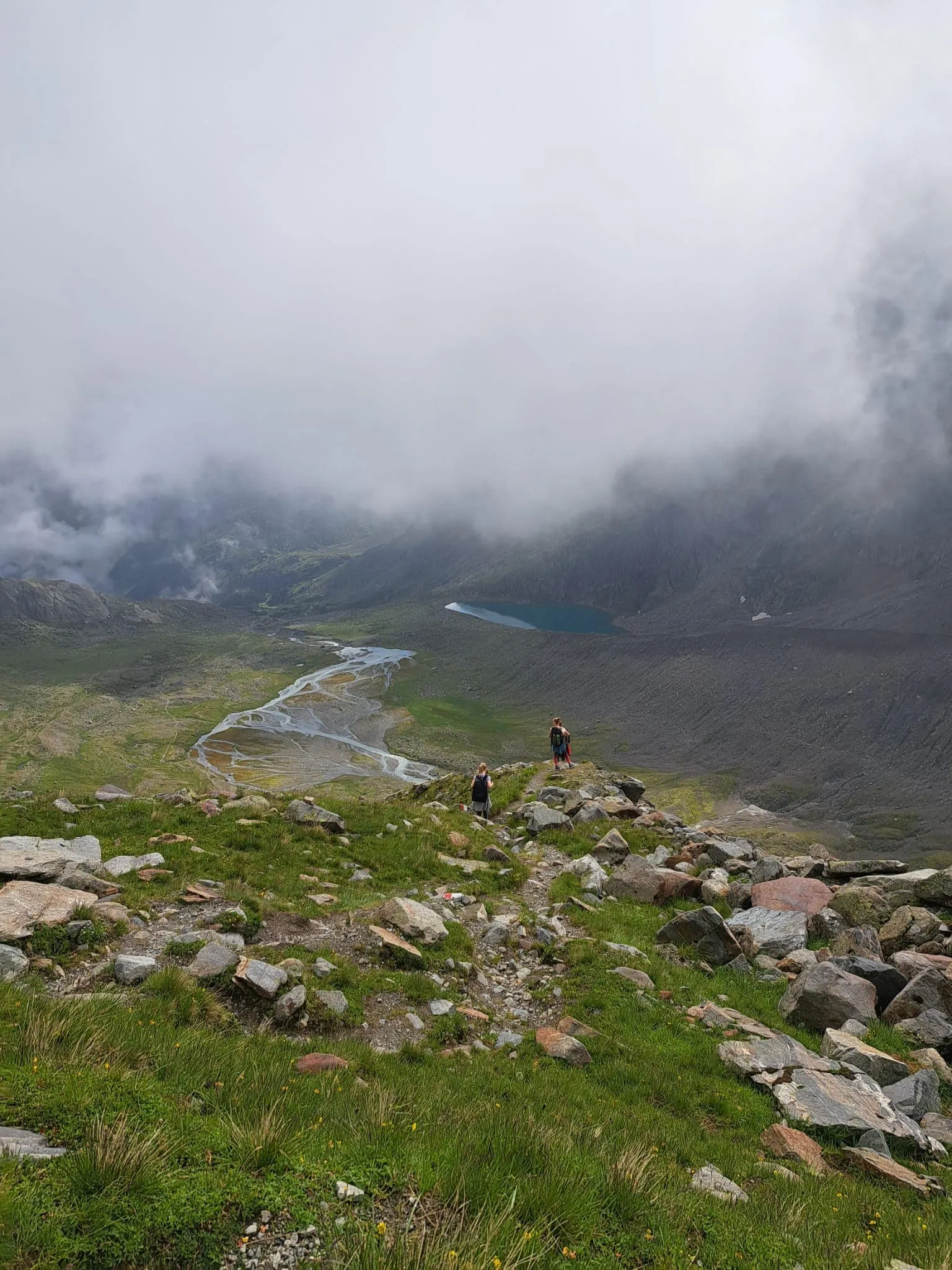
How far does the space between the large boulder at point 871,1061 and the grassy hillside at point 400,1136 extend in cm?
137

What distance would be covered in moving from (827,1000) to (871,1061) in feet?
7.99

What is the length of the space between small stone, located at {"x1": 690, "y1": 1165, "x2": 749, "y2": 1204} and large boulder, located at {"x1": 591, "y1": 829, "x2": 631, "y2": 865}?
54.1ft

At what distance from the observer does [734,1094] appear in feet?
35.9

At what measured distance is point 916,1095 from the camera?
11.0 metres

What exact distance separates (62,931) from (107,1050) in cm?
628

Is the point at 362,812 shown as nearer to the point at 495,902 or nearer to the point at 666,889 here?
the point at 495,902

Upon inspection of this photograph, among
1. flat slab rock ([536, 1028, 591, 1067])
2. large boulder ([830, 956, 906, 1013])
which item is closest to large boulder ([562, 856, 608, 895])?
large boulder ([830, 956, 906, 1013])

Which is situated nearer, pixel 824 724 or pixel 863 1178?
pixel 863 1178

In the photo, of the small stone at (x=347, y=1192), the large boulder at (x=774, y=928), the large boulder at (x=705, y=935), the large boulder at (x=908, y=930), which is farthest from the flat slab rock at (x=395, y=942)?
the large boulder at (x=908, y=930)

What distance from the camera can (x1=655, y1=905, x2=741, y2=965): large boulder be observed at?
1703 centimetres

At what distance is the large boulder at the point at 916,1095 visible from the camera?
11.0m

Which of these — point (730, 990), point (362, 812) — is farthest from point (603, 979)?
point (362, 812)

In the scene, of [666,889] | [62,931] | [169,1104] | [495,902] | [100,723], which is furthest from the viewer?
[100,723]

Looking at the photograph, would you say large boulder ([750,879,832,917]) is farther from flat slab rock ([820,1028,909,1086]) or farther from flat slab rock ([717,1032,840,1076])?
flat slab rock ([717,1032,840,1076])
